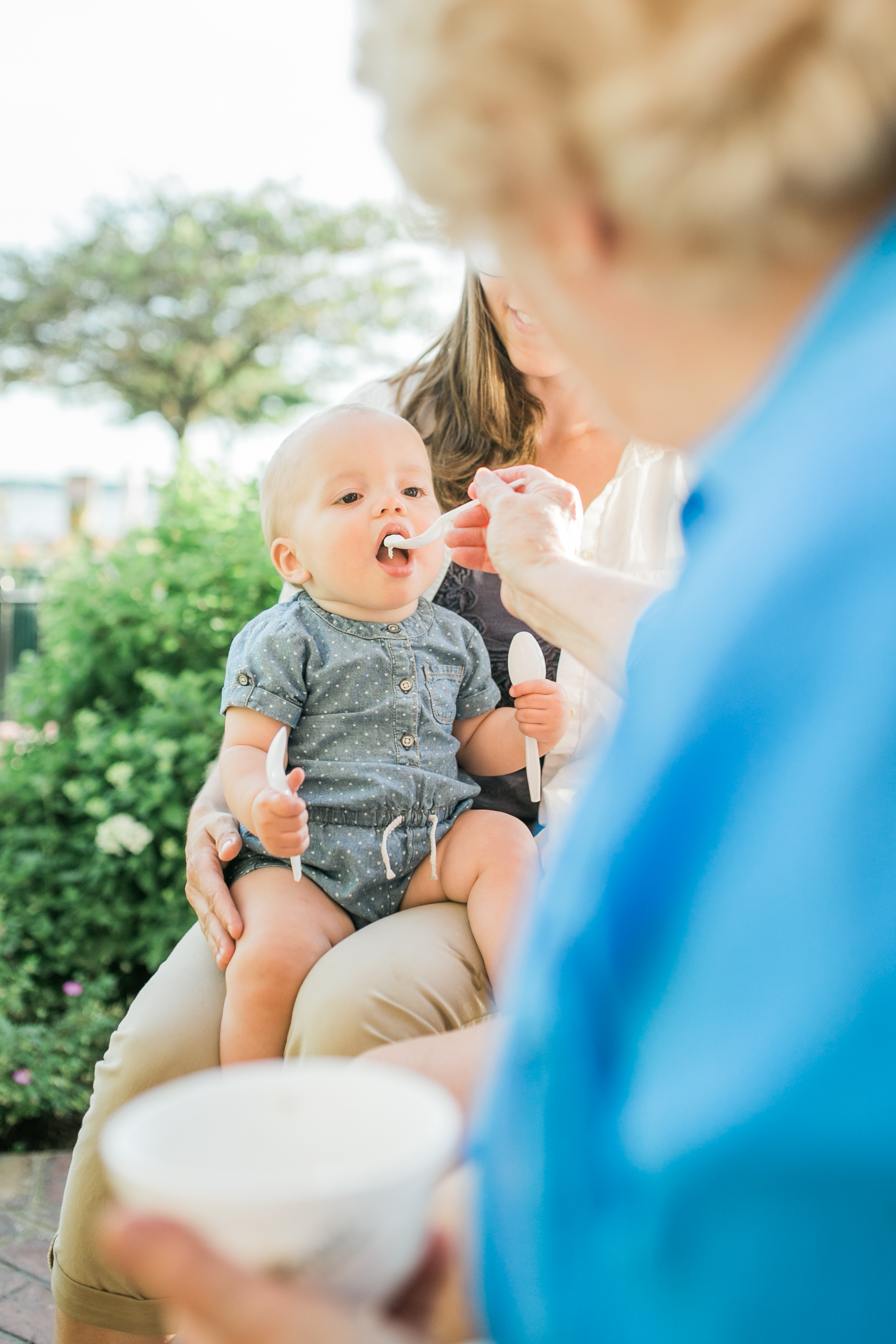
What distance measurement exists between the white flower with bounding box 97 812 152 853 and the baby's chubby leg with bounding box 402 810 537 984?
1.77m

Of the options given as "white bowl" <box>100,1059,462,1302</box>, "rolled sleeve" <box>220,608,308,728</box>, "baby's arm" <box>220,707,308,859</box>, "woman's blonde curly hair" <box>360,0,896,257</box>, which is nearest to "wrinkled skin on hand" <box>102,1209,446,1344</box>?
"white bowl" <box>100,1059,462,1302</box>

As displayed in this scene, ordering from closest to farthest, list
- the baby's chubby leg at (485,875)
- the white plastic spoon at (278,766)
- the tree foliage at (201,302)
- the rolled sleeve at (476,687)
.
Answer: the white plastic spoon at (278,766) → the baby's chubby leg at (485,875) → the rolled sleeve at (476,687) → the tree foliage at (201,302)

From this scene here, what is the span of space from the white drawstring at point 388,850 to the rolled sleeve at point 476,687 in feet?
1.17

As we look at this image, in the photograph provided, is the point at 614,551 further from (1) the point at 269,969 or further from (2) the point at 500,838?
(1) the point at 269,969

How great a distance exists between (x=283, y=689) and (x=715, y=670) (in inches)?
58.5

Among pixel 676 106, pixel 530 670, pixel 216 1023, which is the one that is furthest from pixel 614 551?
pixel 676 106

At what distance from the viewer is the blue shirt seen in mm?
556

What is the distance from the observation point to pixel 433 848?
1996 mm

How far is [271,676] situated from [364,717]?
0.19 meters

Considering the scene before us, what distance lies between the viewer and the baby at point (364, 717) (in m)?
1.93

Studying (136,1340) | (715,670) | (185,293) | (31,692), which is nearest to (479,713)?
(136,1340)

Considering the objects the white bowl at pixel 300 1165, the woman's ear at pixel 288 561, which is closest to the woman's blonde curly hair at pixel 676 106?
the white bowl at pixel 300 1165

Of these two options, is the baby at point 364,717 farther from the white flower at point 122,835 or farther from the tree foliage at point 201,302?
the tree foliage at point 201,302

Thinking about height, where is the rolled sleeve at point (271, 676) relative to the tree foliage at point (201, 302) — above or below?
below
